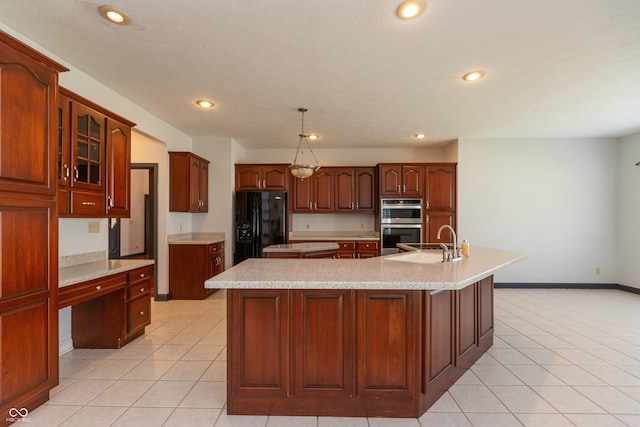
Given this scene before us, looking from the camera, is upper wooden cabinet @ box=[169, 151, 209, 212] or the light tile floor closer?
the light tile floor

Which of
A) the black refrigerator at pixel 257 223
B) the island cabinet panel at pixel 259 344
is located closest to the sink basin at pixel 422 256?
the island cabinet panel at pixel 259 344

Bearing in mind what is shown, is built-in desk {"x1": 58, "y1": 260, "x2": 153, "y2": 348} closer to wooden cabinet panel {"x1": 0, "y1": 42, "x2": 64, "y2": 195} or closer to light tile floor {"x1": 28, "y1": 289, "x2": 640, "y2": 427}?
light tile floor {"x1": 28, "y1": 289, "x2": 640, "y2": 427}

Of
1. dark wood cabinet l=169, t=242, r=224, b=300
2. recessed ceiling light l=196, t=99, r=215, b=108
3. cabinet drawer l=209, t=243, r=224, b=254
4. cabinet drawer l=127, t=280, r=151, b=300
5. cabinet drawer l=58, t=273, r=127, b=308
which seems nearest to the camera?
cabinet drawer l=58, t=273, r=127, b=308

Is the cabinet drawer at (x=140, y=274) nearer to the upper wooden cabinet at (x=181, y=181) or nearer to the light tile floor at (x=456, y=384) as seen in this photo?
the light tile floor at (x=456, y=384)

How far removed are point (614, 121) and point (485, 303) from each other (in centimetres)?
372

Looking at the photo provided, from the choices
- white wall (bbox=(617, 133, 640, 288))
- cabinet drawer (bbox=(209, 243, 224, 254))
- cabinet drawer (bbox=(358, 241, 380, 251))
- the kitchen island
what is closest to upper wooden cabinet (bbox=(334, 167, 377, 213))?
cabinet drawer (bbox=(358, 241, 380, 251))

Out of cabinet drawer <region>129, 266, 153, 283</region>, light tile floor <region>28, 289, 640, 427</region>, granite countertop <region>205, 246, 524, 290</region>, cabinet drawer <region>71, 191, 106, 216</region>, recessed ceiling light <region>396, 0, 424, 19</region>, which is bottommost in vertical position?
light tile floor <region>28, 289, 640, 427</region>

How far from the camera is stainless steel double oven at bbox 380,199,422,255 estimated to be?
17.9ft

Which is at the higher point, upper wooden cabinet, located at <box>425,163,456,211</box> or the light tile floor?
upper wooden cabinet, located at <box>425,163,456,211</box>

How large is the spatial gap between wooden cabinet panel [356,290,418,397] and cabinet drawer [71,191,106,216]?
2.40 meters

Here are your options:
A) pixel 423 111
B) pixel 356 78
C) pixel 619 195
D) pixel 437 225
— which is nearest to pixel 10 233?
pixel 356 78

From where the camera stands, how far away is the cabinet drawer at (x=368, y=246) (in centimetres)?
547

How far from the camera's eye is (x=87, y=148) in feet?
8.77

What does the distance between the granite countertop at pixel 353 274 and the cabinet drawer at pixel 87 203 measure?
148 cm
